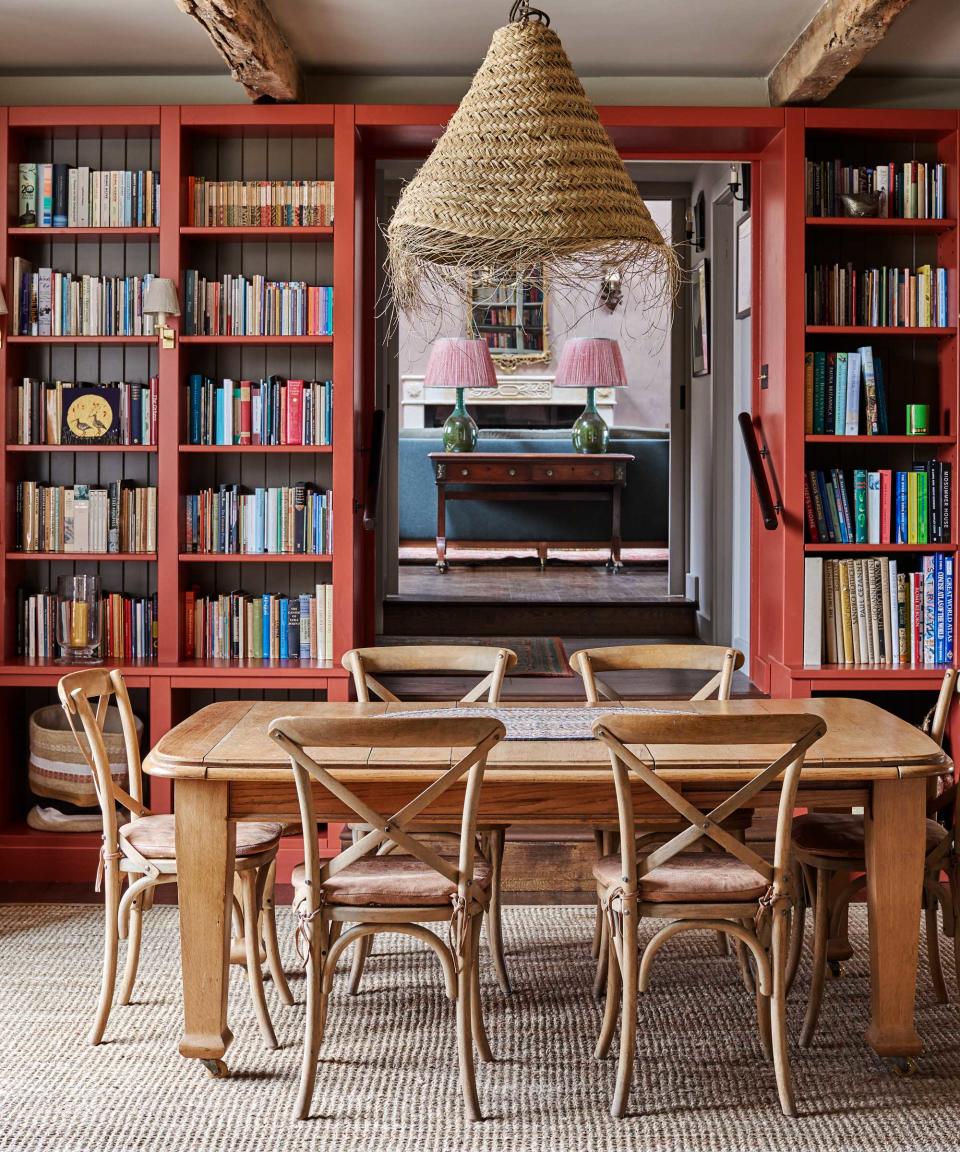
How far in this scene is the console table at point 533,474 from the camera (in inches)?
359

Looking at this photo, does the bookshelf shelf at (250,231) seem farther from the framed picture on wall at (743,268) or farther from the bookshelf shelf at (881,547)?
the bookshelf shelf at (881,547)

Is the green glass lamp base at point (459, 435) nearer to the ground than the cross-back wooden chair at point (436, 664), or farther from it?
farther from it

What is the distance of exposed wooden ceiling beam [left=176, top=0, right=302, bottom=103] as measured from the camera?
374 centimetres

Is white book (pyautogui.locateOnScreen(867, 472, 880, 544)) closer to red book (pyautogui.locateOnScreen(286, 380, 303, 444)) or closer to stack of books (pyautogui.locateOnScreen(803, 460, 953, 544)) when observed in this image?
stack of books (pyautogui.locateOnScreen(803, 460, 953, 544))

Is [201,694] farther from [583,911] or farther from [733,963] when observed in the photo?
[733,963]

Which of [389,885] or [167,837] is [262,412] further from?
[389,885]

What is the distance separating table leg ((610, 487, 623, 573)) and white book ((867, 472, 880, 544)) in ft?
14.2

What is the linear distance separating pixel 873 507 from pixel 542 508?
5.19 m

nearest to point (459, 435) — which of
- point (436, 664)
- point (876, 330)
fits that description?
point (876, 330)

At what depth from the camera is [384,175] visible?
7000 millimetres

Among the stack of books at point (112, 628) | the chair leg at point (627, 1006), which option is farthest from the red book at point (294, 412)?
the chair leg at point (627, 1006)

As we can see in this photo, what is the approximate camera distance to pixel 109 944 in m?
3.27

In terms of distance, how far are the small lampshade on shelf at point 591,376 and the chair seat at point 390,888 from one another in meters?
6.48

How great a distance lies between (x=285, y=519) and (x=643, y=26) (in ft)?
6.97
